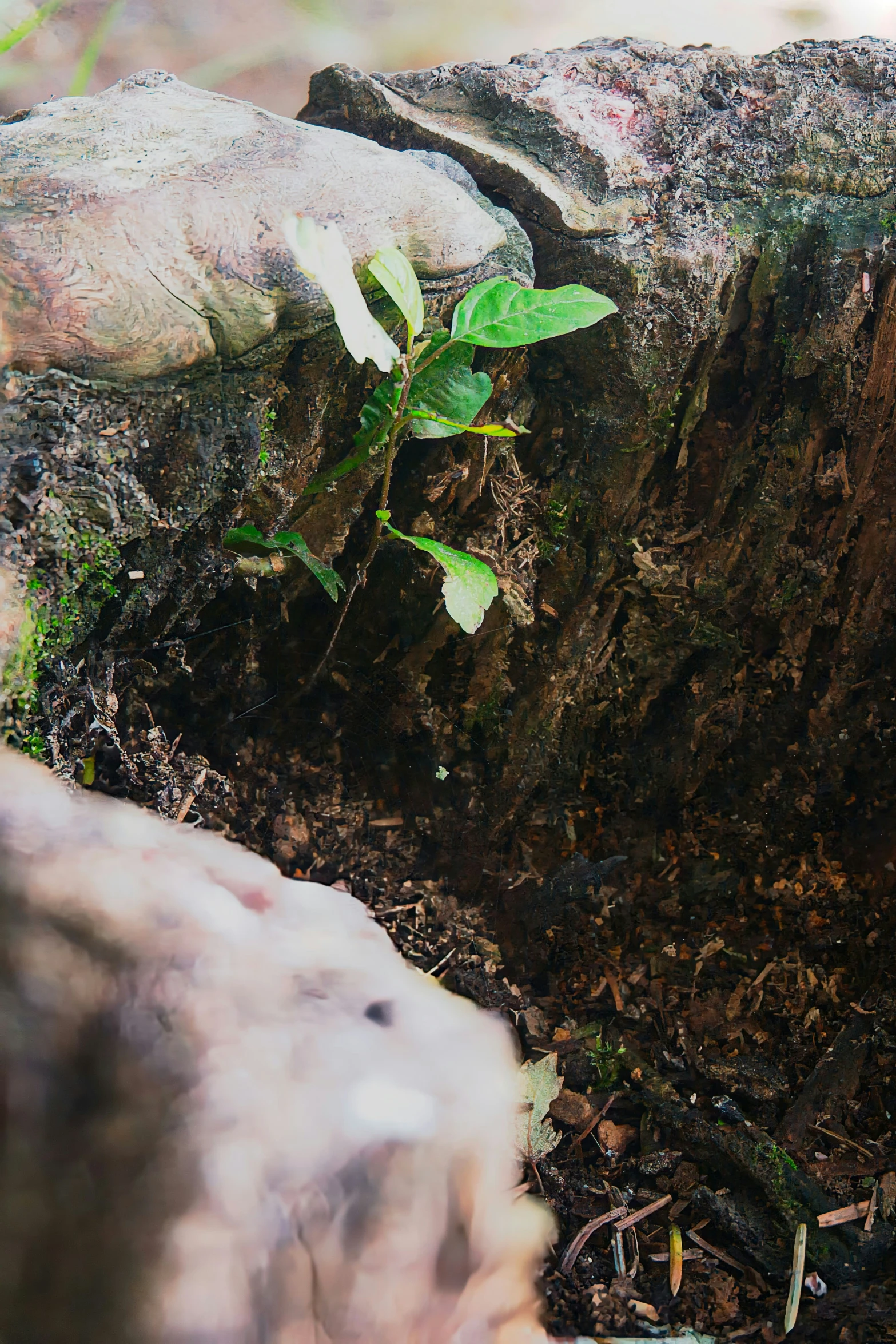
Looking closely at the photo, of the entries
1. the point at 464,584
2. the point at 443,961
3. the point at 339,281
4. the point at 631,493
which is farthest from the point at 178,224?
the point at 443,961

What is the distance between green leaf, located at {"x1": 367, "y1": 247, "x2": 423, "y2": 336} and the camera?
111cm

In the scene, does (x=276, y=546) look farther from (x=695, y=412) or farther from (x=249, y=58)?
(x=249, y=58)

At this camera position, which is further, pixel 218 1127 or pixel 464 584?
pixel 464 584

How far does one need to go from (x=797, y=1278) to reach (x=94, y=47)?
109 inches

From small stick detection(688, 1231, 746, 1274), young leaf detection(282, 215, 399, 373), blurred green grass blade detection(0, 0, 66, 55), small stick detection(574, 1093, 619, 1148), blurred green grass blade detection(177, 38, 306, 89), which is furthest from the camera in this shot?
blurred green grass blade detection(177, 38, 306, 89)

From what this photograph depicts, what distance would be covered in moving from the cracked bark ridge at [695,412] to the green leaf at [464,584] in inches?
17.7

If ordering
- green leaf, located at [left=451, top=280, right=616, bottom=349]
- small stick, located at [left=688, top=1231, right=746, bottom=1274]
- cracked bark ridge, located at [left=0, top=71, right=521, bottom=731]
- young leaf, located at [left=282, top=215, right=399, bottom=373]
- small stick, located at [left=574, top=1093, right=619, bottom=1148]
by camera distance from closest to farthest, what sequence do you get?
young leaf, located at [left=282, top=215, right=399, bottom=373] < cracked bark ridge, located at [left=0, top=71, right=521, bottom=731] < green leaf, located at [left=451, top=280, right=616, bottom=349] < small stick, located at [left=688, top=1231, right=746, bottom=1274] < small stick, located at [left=574, top=1093, right=619, bottom=1148]

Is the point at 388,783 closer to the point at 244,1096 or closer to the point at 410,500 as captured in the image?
the point at 410,500

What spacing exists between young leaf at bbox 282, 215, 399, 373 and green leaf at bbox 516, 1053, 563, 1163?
1.22 meters

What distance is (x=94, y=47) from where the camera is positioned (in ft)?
5.31

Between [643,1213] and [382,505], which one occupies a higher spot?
[382,505]

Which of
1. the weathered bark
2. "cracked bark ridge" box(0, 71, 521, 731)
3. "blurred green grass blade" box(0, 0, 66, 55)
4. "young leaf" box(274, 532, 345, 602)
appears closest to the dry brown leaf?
the weathered bark

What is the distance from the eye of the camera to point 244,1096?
35cm

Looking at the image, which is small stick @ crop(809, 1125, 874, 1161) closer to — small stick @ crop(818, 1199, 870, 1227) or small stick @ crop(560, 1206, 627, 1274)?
small stick @ crop(818, 1199, 870, 1227)
